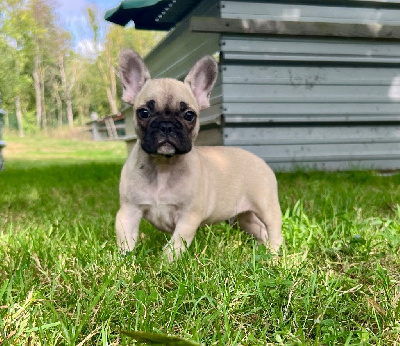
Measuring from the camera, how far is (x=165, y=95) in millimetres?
2355

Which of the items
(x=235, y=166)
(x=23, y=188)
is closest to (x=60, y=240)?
(x=235, y=166)

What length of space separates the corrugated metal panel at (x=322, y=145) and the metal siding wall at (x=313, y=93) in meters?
→ 0.02

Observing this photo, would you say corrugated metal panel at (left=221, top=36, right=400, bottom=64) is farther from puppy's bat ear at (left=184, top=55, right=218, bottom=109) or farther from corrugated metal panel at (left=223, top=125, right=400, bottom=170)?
puppy's bat ear at (left=184, top=55, right=218, bottom=109)

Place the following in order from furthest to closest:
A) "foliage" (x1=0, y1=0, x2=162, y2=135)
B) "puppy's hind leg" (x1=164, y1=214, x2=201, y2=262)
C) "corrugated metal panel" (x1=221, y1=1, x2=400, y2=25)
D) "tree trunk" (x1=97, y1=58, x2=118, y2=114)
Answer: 1. "tree trunk" (x1=97, y1=58, x2=118, y2=114)
2. "foliage" (x1=0, y1=0, x2=162, y2=135)
3. "corrugated metal panel" (x1=221, y1=1, x2=400, y2=25)
4. "puppy's hind leg" (x1=164, y1=214, x2=201, y2=262)

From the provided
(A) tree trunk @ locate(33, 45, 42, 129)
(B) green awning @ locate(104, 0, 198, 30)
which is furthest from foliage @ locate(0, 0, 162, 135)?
(B) green awning @ locate(104, 0, 198, 30)

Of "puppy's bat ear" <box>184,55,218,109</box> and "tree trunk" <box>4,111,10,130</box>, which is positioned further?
"tree trunk" <box>4,111,10,130</box>

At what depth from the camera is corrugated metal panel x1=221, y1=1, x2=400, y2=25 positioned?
6566mm

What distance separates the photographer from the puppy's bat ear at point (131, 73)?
2.49 m

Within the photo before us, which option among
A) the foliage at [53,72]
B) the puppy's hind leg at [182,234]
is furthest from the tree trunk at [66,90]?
the puppy's hind leg at [182,234]

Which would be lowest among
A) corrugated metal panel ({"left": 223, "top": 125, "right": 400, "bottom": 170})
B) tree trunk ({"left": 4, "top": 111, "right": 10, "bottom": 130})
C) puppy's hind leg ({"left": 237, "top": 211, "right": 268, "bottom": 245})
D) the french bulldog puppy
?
tree trunk ({"left": 4, "top": 111, "right": 10, "bottom": 130})

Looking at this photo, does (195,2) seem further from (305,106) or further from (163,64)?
(305,106)

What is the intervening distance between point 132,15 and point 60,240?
20.5ft

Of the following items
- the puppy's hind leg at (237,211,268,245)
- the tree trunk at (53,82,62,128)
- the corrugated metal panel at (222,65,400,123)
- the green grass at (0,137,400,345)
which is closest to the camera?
the green grass at (0,137,400,345)

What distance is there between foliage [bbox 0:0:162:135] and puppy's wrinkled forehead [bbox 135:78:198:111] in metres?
24.8
